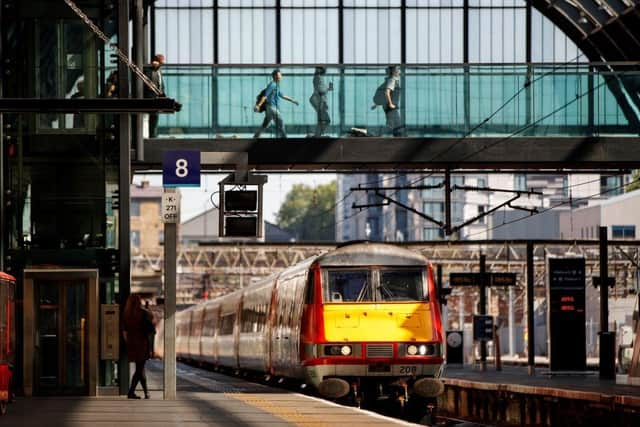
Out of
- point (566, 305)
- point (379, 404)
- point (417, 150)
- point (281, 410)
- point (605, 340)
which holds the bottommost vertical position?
point (379, 404)

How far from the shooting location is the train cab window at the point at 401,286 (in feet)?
98.3

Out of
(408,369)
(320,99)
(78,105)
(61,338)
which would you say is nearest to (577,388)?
(408,369)

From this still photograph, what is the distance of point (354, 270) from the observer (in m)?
30.3

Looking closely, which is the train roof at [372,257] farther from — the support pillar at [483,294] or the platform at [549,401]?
the support pillar at [483,294]

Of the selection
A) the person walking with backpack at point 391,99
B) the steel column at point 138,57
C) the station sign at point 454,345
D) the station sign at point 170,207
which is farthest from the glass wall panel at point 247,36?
the station sign at point 454,345

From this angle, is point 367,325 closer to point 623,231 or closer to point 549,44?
point 549,44

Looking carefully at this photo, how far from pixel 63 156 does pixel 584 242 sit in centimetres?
3410

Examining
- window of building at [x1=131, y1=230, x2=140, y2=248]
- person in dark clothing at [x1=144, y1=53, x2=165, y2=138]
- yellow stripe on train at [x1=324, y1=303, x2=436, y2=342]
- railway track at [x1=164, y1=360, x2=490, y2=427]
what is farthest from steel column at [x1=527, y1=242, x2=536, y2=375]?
window of building at [x1=131, y1=230, x2=140, y2=248]

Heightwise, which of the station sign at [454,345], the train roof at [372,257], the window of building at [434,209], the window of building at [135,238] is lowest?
the station sign at [454,345]

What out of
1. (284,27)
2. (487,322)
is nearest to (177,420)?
(284,27)

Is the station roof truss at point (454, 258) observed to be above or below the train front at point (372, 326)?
above

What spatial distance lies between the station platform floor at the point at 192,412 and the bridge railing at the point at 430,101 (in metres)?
6.98

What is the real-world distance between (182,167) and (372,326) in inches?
182

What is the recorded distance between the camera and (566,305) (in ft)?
143
